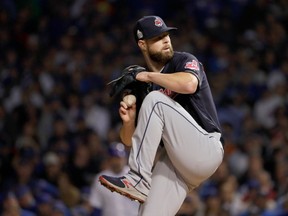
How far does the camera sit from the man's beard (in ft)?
18.2

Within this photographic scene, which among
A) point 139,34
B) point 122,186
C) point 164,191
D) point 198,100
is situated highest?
point 139,34

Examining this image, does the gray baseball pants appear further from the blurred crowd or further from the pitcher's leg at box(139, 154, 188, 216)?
the blurred crowd

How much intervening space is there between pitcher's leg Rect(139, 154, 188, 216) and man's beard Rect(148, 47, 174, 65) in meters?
0.65

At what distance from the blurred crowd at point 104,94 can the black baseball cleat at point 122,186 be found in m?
3.56

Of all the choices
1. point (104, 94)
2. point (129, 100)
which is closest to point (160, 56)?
point (129, 100)

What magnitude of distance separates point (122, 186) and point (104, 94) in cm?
702

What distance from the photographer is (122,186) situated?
5.24 metres

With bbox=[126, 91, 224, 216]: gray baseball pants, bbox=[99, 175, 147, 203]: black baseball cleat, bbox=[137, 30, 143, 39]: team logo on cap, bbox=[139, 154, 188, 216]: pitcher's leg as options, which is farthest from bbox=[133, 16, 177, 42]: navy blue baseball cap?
bbox=[99, 175, 147, 203]: black baseball cleat

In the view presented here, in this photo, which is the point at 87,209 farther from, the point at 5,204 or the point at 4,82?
the point at 4,82

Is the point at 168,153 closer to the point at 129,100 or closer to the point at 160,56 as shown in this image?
the point at 129,100

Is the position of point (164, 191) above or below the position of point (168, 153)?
below

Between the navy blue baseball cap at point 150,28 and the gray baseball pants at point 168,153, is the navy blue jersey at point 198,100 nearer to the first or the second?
the gray baseball pants at point 168,153

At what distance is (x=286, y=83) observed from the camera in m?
11.6

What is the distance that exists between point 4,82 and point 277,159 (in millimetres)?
4603
